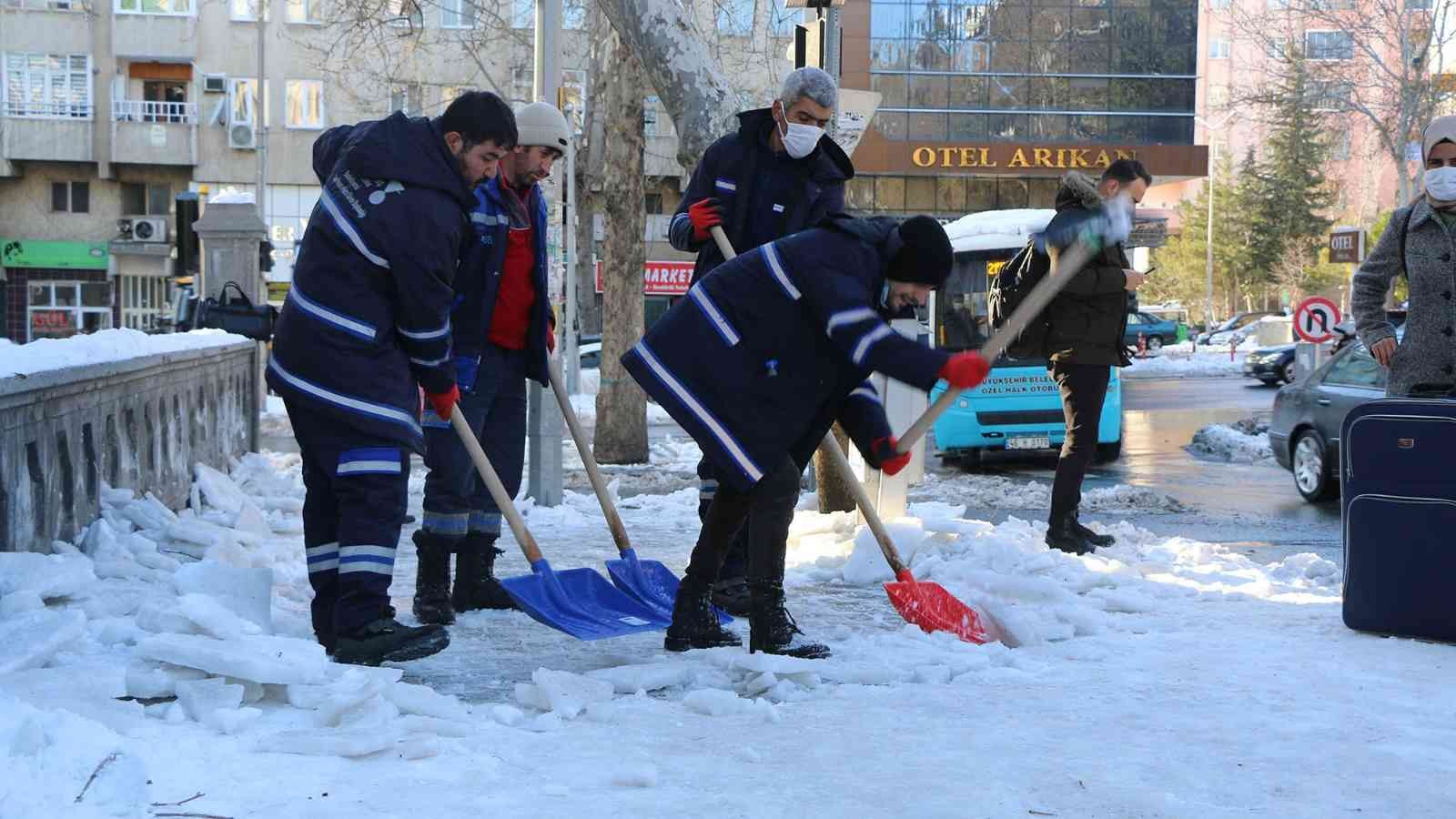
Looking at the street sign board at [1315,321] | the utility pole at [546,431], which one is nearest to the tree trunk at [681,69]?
the utility pole at [546,431]

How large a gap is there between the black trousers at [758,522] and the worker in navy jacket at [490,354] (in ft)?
3.41

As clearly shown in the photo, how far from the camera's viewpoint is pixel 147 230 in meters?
45.5

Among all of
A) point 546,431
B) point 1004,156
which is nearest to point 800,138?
point 546,431

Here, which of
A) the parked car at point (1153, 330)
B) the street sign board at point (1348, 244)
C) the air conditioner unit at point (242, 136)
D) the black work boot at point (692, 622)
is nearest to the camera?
the black work boot at point (692, 622)

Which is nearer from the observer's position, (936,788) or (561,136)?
(936,788)

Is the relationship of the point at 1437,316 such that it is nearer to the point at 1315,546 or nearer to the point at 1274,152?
the point at 1315,546

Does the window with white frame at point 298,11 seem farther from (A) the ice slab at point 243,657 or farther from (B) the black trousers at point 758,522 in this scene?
(A) the ice slab at point 243,657

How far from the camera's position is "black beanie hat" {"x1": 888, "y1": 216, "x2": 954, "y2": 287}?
4.98 m

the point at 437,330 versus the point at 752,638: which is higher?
the point at 437,330

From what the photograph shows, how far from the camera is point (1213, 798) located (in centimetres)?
384

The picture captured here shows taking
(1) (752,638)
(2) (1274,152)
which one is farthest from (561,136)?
(2) (1274,152)

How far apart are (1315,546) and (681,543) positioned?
362cm

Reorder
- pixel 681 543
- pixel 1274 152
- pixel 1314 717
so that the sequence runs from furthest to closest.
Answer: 1. pixel 1274 152
2. pixel 681 543
3. pixel 1314 717

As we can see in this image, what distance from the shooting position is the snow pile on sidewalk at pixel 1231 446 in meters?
16.4
